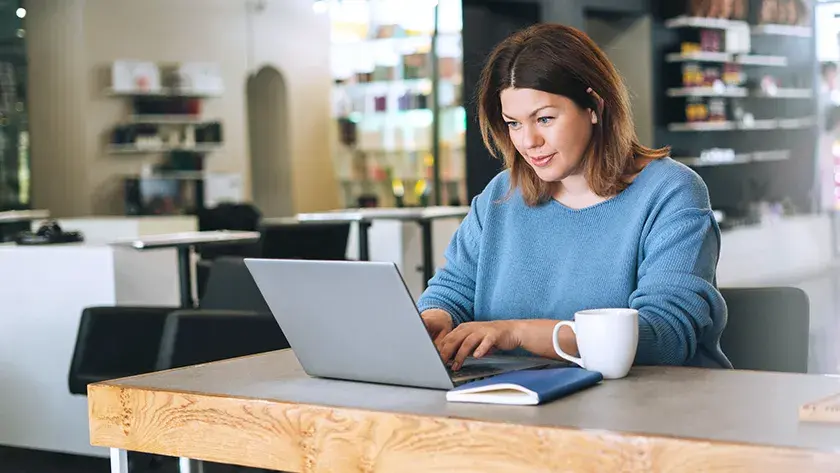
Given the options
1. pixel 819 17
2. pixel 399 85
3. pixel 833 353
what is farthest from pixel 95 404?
pixel 399 85

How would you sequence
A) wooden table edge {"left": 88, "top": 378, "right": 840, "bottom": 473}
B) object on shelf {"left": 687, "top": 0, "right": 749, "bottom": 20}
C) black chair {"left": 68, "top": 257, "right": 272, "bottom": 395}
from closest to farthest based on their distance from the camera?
wooden table edge {"left": 88, "top": 378, "right": 840, "bottom": 473} < black chair {"left": 68, "top": 257, "right": 272, "bottom": 395} < object on shelf {"left": 687, "top": 0, "right": 749, "bottom": 20}

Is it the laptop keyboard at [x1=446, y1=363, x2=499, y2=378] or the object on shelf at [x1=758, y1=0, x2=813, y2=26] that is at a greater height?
the object on shelf at [x1=758, y1=0, x2=813, y2=26]

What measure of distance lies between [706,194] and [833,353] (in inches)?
170

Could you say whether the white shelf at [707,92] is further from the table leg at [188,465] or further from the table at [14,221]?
the table leg at [188,465]

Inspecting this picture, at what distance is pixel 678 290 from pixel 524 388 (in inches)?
20.2

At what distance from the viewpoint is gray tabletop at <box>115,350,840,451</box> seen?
4.06 feet

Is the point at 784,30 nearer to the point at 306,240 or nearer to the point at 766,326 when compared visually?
the point at 306,240

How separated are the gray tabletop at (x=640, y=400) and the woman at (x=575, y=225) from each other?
22 centimetres

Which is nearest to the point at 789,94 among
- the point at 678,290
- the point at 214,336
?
the point at 214,336

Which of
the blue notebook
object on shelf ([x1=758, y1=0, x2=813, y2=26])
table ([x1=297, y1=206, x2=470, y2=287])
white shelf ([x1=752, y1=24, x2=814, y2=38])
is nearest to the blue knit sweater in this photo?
the blue notebook

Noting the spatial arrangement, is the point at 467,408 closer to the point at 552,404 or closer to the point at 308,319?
the point at 552,404

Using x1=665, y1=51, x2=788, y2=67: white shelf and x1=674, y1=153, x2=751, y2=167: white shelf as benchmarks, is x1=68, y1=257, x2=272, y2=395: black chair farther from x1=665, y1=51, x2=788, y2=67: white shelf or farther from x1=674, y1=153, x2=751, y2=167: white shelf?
x1=674, y1=153, x2=751, y2=167: white shelf

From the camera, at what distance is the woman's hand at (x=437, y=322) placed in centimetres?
199

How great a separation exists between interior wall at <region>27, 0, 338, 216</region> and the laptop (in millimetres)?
10134
